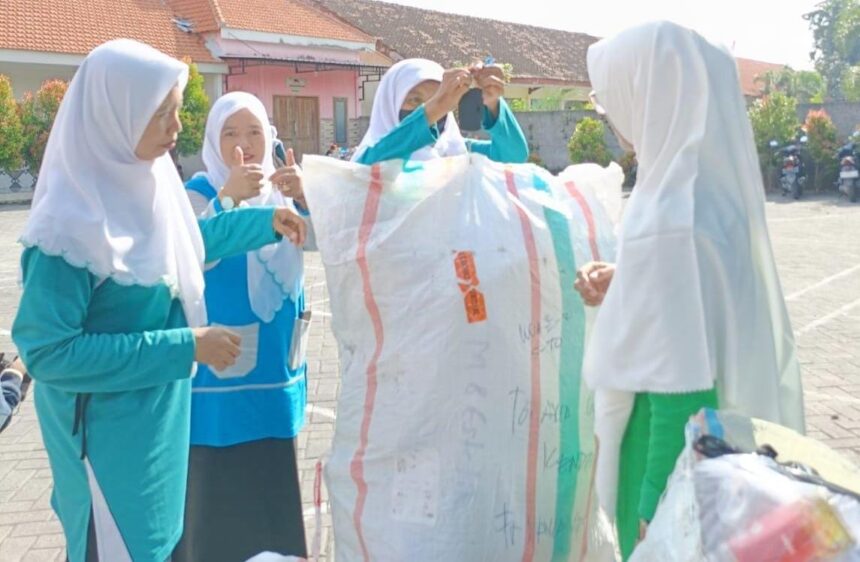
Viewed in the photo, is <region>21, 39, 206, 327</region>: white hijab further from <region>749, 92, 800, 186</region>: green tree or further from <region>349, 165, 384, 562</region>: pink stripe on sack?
<region>749, 92, 800, 186</region>: green tree

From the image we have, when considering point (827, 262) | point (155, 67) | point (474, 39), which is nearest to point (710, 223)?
point (155, 67)

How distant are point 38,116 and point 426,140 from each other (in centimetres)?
1696

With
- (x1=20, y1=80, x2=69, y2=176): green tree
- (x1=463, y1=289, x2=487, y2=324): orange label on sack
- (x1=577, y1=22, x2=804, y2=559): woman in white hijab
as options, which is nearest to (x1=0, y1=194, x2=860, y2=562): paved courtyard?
(x1=463, y1=289, x2=487, y2=324): orange label on sack

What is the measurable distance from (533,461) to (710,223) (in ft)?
2.55

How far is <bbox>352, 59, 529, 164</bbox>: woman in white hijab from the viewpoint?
2.21m

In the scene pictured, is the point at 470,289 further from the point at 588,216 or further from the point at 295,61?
the point at 295,61

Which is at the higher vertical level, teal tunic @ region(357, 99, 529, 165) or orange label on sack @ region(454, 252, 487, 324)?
teal tunic @ region(357, 99, 529, 165)

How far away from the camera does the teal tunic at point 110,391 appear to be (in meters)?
1.75

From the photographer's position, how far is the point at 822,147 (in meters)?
16.0

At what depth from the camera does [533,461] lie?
203 cm

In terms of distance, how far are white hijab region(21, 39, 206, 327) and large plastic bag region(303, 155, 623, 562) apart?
0.38 metres

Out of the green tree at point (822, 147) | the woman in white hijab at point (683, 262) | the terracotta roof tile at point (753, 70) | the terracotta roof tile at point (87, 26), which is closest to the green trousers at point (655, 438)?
the woman in white hijab at point (683, 262)

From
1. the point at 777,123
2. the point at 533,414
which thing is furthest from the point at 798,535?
the point at 777,123

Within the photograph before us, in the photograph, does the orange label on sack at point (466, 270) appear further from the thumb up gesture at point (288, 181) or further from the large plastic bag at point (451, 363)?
the thumb up gesture at point (288, 181)
